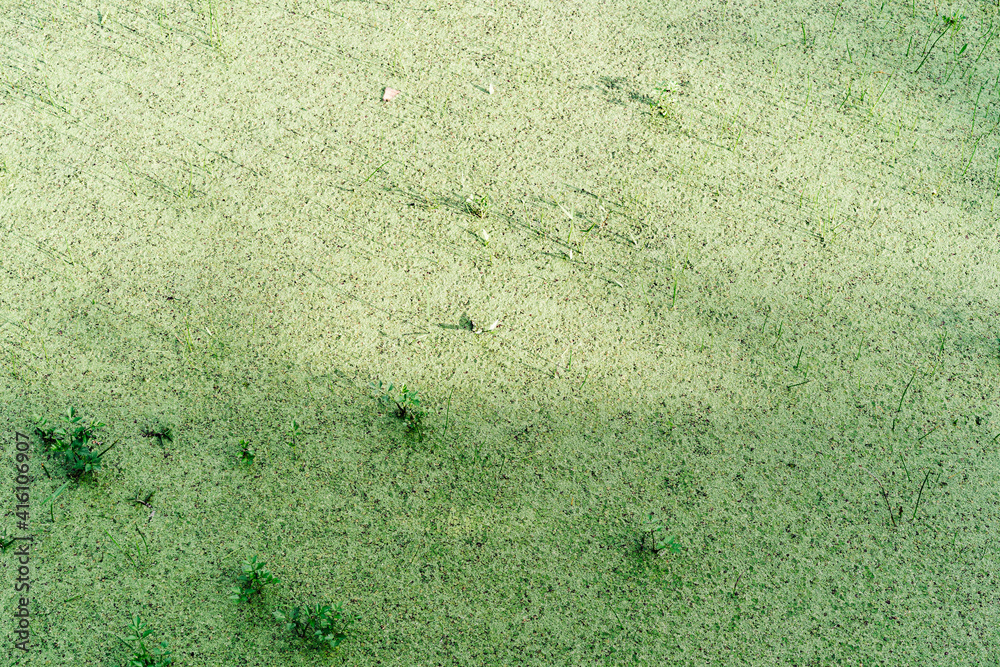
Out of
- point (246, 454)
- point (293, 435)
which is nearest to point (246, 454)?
point (246, 454)

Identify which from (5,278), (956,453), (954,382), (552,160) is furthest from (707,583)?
(5,278)

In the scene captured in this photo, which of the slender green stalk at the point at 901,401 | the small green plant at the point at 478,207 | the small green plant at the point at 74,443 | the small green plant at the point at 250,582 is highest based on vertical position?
the slender green stalk at the point at 901,401

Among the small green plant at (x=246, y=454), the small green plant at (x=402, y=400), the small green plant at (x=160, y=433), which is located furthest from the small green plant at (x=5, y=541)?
the small green plant at (x=402, y=400)

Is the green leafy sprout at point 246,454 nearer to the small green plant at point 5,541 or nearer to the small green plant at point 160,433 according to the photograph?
the small green plant at point 160,433

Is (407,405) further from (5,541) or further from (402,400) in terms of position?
(5,541)

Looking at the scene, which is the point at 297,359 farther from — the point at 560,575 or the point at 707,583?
the point at 707,583
